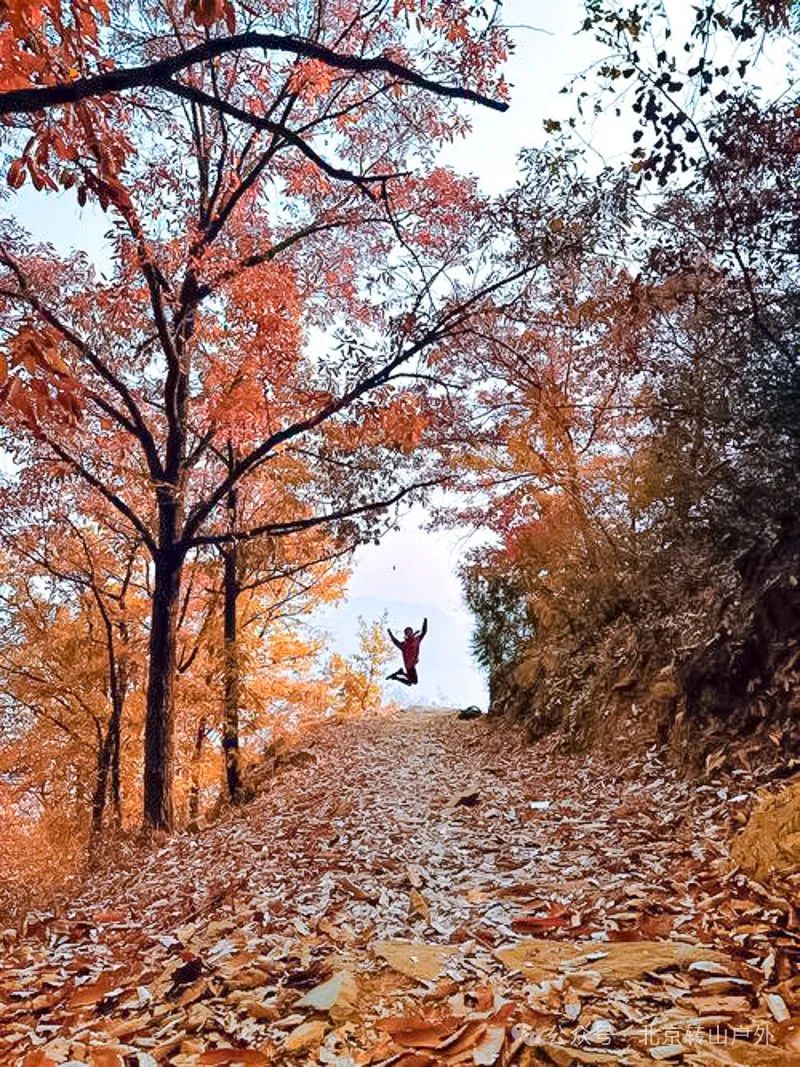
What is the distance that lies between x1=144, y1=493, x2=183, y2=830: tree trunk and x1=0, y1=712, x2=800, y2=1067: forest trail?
4.16 ft

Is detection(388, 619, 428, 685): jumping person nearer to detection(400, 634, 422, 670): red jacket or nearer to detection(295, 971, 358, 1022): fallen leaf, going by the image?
detection(400, 634, 422, 670): red jacket

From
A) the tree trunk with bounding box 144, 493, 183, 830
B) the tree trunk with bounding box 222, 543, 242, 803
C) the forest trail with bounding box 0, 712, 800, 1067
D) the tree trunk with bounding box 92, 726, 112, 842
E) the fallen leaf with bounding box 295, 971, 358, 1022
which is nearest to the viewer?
the forest trail with bounding box 0, 712, 800, 1067

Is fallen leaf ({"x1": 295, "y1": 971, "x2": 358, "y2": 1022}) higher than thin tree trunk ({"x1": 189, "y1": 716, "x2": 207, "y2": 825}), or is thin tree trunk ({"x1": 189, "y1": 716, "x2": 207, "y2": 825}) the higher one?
thin tree trunk ({"x1": 189, "y1": 716, "x2": 207, "y2": 825})

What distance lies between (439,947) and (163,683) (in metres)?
4.45

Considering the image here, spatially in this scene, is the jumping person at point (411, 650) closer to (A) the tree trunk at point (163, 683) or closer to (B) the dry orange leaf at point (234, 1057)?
(A) the tree trunk at point (163, 683)

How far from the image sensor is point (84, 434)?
7316mm

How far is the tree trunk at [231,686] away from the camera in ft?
27.1

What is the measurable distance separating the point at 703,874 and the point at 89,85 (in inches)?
148

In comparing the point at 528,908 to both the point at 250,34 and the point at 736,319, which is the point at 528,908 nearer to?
the point at 250,34

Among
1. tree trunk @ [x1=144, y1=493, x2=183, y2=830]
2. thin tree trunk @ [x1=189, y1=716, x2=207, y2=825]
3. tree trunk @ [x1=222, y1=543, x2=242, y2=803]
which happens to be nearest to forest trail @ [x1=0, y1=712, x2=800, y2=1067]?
tree trunk @ [x1=144, y1=493, x2=183, y2=830]

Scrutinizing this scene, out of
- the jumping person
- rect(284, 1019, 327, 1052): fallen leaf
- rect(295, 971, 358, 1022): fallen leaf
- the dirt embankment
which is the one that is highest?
the jumping person

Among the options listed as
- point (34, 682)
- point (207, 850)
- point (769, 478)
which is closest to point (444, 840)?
point (207, 850)

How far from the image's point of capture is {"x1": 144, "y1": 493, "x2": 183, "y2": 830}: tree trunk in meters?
Result: 6.17

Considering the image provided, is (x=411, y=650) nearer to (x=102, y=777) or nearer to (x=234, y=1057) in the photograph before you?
(x=102, y=777)
